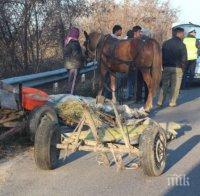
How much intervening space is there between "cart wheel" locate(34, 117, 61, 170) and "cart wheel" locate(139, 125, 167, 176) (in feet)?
4.01

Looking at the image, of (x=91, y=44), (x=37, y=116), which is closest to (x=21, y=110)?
(x=37, y=116)

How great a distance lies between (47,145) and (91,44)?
845 cm

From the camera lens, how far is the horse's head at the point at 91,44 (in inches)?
642

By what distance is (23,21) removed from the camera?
17.4 m

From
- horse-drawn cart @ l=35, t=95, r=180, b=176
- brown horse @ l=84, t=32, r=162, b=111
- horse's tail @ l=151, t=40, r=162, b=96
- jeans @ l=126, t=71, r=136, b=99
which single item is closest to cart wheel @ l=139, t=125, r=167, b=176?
horse-drawn cart @ l=35, t=95, r=180, b=176

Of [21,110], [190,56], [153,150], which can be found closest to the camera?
[153,150]

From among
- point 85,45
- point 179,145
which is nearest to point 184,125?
point 179,145

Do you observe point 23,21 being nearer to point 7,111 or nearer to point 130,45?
point 130,45

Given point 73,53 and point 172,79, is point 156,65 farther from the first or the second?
point 73,53

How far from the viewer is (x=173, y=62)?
641 inches

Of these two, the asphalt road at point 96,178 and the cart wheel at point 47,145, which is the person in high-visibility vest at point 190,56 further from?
the cart wheel at point 47,145

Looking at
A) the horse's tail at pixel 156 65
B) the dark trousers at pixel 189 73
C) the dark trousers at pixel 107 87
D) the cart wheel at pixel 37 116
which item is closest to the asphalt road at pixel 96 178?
the cart wheel at pixel 37 116

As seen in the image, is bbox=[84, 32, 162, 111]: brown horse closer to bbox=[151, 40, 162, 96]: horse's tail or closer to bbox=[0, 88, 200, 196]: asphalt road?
bbox=[151, 40, 162, 96]: horse's tail

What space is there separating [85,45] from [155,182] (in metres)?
9.15
